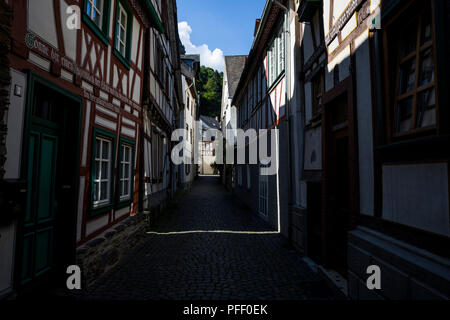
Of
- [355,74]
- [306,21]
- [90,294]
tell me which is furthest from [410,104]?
[90,294]

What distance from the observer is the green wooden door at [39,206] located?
3.16 m

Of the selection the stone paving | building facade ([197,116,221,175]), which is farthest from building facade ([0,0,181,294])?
building facade ([197,116,221,175])

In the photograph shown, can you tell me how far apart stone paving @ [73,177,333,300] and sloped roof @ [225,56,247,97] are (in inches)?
661

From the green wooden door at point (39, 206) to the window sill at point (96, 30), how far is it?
175cm

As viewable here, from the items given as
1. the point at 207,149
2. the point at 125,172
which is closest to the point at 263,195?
the point at 125,172

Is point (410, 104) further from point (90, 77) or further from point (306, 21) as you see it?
point (90, 77)

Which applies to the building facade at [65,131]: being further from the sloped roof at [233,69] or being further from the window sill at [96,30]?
the sloped roof at [233,69]

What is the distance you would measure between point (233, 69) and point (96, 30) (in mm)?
20016

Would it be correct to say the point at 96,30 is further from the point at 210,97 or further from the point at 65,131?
the point at 210,97

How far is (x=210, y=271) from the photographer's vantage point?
461 cm

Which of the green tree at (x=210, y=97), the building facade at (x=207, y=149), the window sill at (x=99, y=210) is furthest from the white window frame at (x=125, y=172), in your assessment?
the green tree at (x=210, y=97)

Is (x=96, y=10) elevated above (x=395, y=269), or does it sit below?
above

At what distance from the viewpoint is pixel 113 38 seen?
16.6 feet

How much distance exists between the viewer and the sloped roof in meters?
22.3
